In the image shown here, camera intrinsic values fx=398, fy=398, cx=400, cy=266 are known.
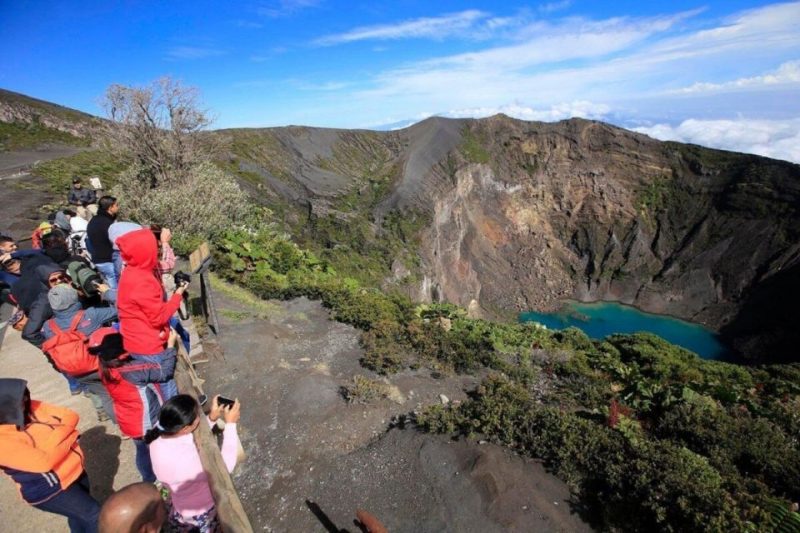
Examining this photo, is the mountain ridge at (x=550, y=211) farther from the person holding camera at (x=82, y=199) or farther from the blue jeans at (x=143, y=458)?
the blue jeans at (x=143, y=458)

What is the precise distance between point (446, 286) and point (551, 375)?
42907mm

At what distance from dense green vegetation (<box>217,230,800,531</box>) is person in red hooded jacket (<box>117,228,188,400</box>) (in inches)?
214

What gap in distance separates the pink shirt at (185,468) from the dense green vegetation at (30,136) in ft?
161

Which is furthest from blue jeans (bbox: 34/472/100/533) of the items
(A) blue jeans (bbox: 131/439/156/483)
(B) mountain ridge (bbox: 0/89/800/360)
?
(B) mountain ridge (bbox: 0/89/800/360)

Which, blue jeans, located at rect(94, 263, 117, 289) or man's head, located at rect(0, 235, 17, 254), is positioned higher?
man's head, located at rect(0, 235, 17, 254)

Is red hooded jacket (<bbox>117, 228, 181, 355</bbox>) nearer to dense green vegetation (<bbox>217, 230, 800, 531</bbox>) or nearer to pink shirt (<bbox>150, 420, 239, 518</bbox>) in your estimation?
pink shirt (<bbox>150, 420, 239, 518</bbox>)

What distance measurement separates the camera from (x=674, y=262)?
6569cm

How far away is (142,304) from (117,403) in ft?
3.70

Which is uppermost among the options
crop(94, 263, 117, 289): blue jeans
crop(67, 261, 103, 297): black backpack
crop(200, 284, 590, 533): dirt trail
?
crop(67, 261, 103, 297): black backpack

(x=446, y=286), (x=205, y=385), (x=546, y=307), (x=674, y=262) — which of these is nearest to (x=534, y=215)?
(x=546, y=307)

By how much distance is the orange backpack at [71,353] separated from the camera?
4434mm

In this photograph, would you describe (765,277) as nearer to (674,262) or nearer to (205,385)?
(674,262)

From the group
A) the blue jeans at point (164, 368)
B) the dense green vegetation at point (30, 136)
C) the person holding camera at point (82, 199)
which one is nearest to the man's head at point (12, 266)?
the blue jeans at point (164, 368)

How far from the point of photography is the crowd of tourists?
3100 mm
